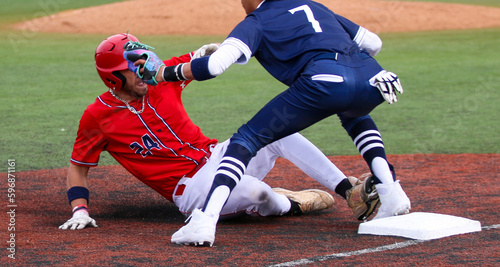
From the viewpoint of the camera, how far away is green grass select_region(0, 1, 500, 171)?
671 cm

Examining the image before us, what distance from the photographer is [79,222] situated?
12.6 ft

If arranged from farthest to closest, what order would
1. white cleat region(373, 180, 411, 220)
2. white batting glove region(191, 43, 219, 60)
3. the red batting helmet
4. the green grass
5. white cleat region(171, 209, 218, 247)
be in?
the green grass → white batting glove region(191, 43, 219, 60) → the red batting helmet → white cleat region(373, 180, 411, 220) → white cleat region(171, 209, 218, 247)

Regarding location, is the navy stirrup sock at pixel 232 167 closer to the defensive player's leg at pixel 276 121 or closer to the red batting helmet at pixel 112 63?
the defensive player's leg at pixel 276 121

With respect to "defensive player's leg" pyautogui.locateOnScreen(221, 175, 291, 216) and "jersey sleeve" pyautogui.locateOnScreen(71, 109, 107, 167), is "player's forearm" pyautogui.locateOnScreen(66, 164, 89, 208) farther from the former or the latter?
"defensive player's leg" pyautogui.locateOnScreen(221, 175, 291, 216)

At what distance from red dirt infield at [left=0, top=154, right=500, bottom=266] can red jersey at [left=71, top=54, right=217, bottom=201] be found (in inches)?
13.3

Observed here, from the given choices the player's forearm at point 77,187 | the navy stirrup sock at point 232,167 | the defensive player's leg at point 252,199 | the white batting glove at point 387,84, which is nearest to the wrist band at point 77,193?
the player's forearm at point 77,187

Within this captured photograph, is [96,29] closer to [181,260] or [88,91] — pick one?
[88,91]

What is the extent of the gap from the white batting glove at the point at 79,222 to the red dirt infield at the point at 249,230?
45 mm

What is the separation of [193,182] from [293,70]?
2.99 ft

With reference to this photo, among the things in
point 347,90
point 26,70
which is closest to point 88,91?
point 26,70

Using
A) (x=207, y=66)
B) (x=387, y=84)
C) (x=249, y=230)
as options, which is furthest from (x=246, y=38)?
(x=249, y=230)

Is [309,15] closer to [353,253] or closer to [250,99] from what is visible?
[353,253]

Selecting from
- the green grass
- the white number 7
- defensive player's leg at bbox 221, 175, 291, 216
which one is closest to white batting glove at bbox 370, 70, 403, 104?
the white number 7

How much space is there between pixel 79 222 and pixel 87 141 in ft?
1.60
